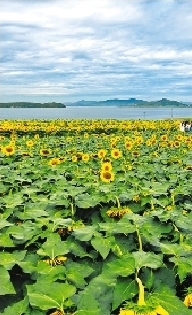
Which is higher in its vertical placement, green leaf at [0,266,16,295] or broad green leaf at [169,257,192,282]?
broad green leaf at [169,257,192,282]

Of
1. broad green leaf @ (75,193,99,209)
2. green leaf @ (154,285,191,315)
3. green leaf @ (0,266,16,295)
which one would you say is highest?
broad green leaf @ (75,193,99,209)

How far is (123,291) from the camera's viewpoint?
1.73 metres

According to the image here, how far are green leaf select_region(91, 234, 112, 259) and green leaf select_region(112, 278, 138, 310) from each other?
505mm

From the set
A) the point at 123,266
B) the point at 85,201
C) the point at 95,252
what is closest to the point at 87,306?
the point at 123,266

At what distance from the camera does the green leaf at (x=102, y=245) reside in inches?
90.2

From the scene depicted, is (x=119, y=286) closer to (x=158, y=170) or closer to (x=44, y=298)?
(x=44, y=298)

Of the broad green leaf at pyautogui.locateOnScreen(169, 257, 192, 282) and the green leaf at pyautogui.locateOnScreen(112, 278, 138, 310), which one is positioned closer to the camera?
the green leaf at pyautogui.locateOnScreen(112, 278, 138, 310)

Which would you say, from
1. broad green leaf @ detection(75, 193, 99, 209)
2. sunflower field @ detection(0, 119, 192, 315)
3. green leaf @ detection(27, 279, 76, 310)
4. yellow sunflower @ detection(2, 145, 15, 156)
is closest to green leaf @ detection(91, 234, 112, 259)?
sunflower field @ detection(0, 119, 192, 315)

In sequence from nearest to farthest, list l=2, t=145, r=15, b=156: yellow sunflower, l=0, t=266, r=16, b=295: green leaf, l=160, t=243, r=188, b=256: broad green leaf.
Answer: l=0, t=266, r=16, b=295: green leaf
l=160, t=243, r=188, b=256: broad green leaf
l=2, t=145, r=15, b=156: yellow sunflower

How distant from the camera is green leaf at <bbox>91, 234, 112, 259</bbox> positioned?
229cm

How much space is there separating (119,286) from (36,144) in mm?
8253

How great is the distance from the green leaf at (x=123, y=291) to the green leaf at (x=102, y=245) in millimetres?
505

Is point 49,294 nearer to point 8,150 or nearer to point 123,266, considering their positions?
point 123,266

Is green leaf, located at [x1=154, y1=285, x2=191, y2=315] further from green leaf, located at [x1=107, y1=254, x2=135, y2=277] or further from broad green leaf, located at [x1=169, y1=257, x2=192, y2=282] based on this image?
broad green leaf, located at [x1=169, y1=257, x2=192, y2=282]
